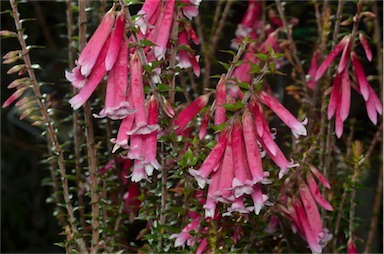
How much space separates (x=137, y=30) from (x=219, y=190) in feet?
0.49

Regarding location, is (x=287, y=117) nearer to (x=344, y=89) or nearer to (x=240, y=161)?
(x=240, y=161)

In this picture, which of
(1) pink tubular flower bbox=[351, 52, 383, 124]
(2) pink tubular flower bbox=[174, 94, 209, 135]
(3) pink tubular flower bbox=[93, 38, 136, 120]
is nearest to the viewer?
(3) pink tubular flower bbox=[93, 38, 136, 120]

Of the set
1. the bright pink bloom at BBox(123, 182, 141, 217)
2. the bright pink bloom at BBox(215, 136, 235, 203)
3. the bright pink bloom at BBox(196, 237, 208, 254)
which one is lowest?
the bright pink bloom at BBox(123, 182, 141, 217)

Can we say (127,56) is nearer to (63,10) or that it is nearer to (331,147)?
(331,147)

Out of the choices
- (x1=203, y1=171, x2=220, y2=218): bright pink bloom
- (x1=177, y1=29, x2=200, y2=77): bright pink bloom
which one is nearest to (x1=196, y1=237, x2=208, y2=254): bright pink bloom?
(x1=203, y1=171, x2=220, y2=218): bright pink bloom

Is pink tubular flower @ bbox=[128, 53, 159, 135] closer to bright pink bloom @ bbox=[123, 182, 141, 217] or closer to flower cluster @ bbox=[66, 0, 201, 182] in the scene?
flower cluster @ bbox=[66, 0, 201, 182]

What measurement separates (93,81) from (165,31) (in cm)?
9

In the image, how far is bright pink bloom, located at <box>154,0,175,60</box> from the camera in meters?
0.60

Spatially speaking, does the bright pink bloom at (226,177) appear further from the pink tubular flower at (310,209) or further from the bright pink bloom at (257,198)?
the pink tubular flower at (310,209)

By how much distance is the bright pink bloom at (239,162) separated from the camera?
555 millimetres

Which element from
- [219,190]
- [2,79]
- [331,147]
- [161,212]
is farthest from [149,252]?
[2,79]

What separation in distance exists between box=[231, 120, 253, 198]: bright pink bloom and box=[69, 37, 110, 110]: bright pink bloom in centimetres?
13

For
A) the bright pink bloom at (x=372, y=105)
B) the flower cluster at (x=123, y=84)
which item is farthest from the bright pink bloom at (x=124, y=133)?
the bright pink bloom at (x=372, y=105)

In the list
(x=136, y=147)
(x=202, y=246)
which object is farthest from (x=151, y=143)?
(x=202, y=246)
